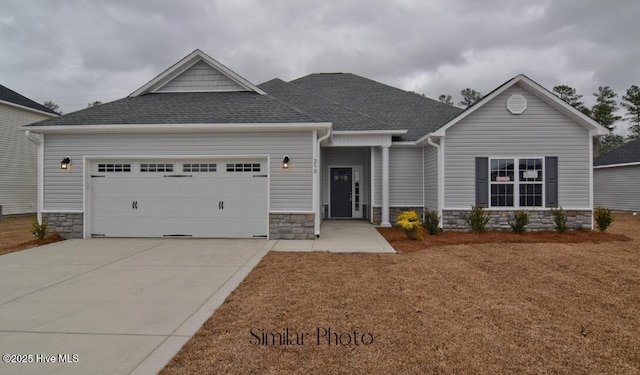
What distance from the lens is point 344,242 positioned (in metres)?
8.24

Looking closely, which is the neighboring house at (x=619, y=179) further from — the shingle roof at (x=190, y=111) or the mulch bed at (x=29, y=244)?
the mulch bed at (x=29, y=244)

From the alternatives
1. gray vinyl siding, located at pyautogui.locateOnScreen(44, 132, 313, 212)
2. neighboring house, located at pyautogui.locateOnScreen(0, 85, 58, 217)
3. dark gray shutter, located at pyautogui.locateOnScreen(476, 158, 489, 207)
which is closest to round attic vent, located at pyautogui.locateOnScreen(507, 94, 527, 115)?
dark gray shutter, located at pyautogui.locateOnScreen(476, 158, 489, 207)

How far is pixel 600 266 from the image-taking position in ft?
19.4

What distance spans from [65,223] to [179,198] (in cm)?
325

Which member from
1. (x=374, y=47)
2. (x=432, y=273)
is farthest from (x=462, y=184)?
(x=374, y=47)

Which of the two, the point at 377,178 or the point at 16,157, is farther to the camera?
the point at 16,157

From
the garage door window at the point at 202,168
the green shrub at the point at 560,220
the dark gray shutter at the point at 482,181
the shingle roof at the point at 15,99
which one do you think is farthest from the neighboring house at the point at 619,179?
the shingle roof at the point at 15,99

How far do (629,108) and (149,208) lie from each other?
143ft

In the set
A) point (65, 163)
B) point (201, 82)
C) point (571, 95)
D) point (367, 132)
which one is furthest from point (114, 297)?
point (571, 95)

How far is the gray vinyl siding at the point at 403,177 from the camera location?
1177 centimetres

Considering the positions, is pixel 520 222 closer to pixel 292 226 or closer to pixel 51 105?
pixel 292 226

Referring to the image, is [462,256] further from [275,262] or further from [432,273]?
[275,262]

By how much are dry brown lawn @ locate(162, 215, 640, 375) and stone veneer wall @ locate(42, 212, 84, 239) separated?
634cm

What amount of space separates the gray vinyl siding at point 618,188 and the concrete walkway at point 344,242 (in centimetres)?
1594
